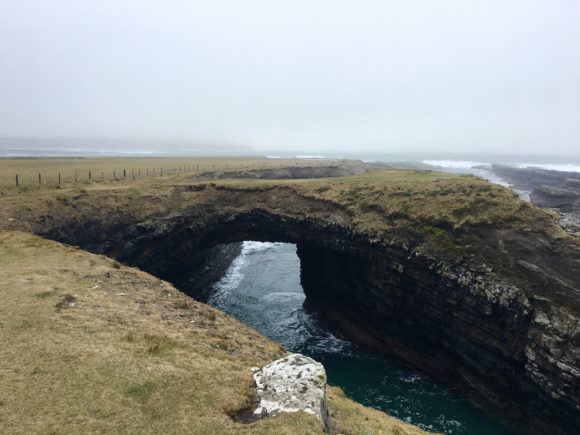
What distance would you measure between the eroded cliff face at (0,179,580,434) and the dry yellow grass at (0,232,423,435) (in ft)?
50.4

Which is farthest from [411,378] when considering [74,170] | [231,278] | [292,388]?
[74,170]

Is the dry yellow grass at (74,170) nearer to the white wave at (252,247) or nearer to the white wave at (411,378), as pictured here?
the white wave at (252,247)

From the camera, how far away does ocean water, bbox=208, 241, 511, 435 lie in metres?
29.3

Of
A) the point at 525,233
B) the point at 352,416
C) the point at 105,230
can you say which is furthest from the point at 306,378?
the point at 105,230

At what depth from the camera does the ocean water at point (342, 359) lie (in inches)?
1155

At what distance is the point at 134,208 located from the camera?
45.4 metres

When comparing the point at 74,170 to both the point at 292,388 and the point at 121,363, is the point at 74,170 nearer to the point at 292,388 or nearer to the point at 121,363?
the point at 121,363

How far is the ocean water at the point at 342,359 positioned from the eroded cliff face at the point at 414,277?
1.84 m

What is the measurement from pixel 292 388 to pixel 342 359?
930 inches

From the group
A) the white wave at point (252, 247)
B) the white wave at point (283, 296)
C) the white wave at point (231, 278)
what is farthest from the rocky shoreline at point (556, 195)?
the white wave at point (231, 278)

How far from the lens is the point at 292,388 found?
48.7ft

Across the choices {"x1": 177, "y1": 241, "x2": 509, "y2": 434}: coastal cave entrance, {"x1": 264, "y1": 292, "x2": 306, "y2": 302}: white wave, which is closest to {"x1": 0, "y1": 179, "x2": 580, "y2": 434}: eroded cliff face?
{"x1": 177, "y1": 241, "x2": 509, "y2": 434}: coastal cave entrance

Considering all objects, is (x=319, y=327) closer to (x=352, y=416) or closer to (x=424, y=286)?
(x=424, y=286)

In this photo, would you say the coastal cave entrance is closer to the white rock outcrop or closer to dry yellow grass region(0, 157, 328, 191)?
the white rock outcrop
